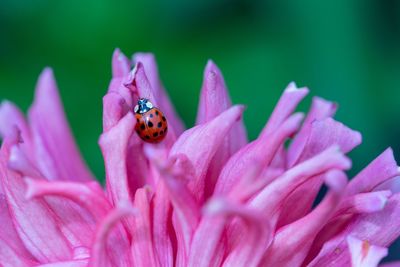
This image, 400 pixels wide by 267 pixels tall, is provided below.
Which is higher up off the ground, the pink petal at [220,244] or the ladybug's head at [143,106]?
the ladybug's head at [143,106]

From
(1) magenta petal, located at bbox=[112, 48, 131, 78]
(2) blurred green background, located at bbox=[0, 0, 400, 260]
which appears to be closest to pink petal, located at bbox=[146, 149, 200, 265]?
(1) magenta petal, located at bbox=[112, 48, 131, 78]

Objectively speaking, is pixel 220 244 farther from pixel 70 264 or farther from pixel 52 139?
pixel 52 139

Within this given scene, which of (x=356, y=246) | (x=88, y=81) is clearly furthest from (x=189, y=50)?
(x=356, y=246)

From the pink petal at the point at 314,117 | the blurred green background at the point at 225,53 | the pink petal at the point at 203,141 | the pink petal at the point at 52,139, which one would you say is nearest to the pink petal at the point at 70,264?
the pink petal at the point at 203,141

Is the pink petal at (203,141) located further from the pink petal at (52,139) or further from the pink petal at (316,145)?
the pink petal at (52,139)

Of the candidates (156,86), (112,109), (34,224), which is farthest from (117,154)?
(156,86)
